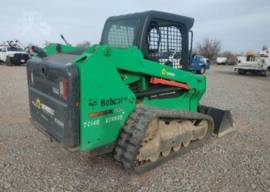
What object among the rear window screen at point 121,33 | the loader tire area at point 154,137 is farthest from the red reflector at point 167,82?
the rear window screen at point 121,33

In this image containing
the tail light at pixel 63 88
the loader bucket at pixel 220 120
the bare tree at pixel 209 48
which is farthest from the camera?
the bare tree at pixel 209 48

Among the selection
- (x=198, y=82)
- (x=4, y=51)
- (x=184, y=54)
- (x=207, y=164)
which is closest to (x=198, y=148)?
(x=207, y=164)

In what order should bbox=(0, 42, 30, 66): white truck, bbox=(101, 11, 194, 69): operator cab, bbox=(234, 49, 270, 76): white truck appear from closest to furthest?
bbox=(101, 11, 194, 69): operator cab → bbox=(234, 49, 270, 76): white truck → bbox=(0, 42, 30, 66): white truck

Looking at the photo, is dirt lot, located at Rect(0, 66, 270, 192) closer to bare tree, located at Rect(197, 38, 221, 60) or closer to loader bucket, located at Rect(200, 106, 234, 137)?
loader bucket, located at Rect(200, 106, 234, 137)

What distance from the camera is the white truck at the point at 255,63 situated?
19.9 metres

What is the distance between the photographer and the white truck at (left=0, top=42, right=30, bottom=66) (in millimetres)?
21750

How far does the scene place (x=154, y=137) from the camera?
11.1 feet

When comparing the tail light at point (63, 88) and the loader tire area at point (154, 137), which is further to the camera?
the loader tire area at point (154, 137)

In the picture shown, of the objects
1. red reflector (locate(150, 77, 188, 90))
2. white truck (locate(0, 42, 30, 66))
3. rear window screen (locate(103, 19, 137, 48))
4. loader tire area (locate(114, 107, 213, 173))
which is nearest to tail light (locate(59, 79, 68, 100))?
loader tire area (locate(114, 107, 213, 173))

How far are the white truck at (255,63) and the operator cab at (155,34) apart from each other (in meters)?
18.5

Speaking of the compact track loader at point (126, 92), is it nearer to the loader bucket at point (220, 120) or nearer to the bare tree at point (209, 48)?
the loader bucket at point (220, 120)

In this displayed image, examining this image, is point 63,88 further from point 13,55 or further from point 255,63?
point 13,55

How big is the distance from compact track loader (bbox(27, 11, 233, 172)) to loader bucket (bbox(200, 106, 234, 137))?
25.1 inches

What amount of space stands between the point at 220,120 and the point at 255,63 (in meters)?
17.6
